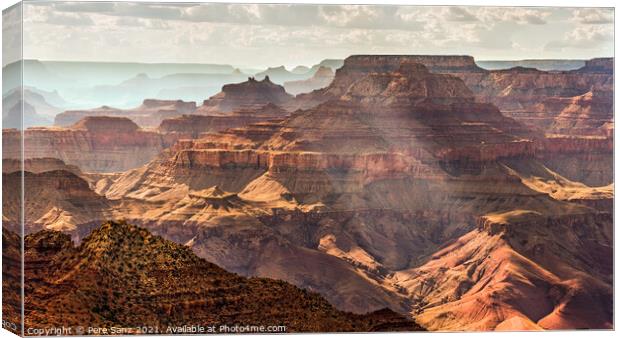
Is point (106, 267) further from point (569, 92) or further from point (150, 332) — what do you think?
point (569, 92)

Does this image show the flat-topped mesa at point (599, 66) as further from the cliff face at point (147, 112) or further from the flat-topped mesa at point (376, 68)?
the cliff face at point (147, 112)

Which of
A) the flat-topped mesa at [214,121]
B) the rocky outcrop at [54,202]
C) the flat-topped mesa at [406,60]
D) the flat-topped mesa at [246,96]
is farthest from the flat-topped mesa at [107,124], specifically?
the flat-topped mesa at [406,60]

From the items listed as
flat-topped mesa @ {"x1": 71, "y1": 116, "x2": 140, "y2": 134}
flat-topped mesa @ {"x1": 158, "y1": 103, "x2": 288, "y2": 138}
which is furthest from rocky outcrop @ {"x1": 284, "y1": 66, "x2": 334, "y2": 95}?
flat-topped mesa @ {"x1": 71, "y1": 116, "x2": 140, "y2": 134}

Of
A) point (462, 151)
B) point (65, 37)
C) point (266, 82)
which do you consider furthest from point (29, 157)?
point (462, 151)

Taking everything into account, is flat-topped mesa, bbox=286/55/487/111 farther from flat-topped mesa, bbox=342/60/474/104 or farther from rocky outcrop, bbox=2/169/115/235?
rocky outcrop, bbox=2/169/115/235

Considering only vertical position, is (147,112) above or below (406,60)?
below

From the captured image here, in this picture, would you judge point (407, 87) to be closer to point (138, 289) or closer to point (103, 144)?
point (103, 144)

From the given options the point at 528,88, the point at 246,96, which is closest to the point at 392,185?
the point at 246,96

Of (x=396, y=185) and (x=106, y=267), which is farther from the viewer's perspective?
(x=396, y=185)
